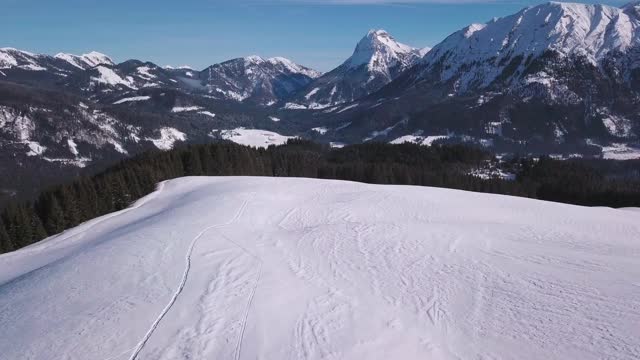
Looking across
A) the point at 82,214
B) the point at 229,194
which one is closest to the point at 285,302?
the point at 229,194

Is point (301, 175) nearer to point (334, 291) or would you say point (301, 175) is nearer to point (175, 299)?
point (334, 291)

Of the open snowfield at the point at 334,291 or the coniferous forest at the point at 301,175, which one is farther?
the coniferous forest at the point at 301,175

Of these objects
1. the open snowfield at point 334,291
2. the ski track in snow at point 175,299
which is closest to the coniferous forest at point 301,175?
the open snowfield at point 334,291

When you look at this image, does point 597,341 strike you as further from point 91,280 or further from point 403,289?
point 91,280

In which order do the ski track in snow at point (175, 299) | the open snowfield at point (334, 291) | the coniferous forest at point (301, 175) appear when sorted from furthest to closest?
the coniferous forest at point (301, 175)
the open snowfield at point (334, 291)
the ski track in snow at point (175, 299)

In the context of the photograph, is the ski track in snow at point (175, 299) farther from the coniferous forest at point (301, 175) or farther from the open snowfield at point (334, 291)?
the coniferous forest at point (301, 175)

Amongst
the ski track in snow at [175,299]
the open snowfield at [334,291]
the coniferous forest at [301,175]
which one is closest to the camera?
the ski track in snow at [175,299]

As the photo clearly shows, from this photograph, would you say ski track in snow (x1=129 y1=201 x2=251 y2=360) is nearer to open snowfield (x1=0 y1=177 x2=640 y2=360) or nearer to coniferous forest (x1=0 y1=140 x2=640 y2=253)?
open snowfield (x1=0 y1=177 x2=640 y2=360)
